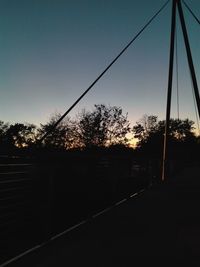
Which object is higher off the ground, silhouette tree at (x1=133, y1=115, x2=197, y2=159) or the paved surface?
silhouette tree at (x1=133, y1=115, x2=197, y2=159)

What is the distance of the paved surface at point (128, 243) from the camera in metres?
5.54

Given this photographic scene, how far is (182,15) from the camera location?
2278 cm

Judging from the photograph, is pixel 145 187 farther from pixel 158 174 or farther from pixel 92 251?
pixel 92 251

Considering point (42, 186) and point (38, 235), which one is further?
point (42, 186)

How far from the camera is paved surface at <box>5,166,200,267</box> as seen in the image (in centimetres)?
554

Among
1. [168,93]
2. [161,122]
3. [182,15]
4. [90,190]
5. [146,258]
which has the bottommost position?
[146,258]

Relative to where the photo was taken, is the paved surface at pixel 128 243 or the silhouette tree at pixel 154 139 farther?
the silhouette tree at pixel 154 139

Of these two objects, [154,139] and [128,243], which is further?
[154,139]

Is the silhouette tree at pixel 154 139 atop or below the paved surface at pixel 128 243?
atop

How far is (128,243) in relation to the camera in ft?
22.2

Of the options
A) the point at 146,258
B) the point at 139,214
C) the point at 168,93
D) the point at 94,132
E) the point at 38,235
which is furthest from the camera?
the point at 94,132

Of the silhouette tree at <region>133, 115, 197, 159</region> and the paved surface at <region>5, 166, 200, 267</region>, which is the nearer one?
the paved surface at <region>5, 166, 200, 267</region>

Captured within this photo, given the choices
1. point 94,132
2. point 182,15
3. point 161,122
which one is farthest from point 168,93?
point 161,122

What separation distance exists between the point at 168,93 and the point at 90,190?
45.3 ft
